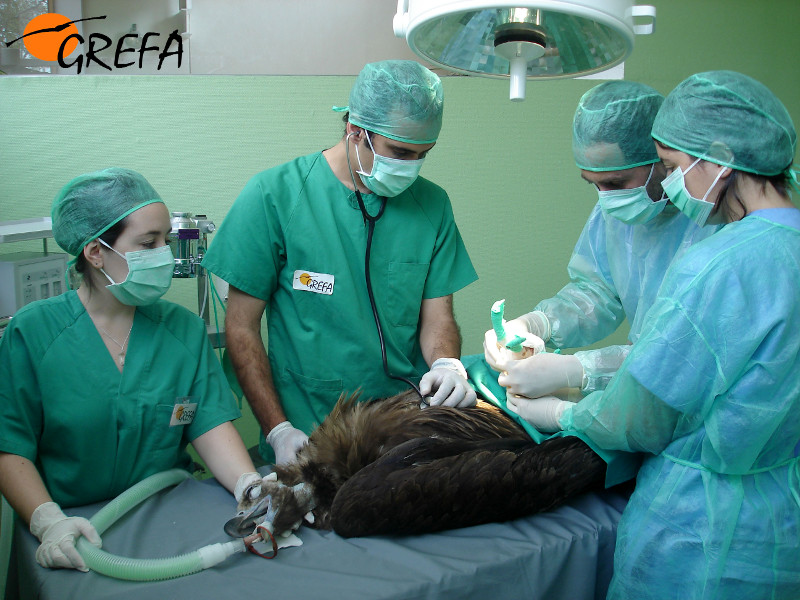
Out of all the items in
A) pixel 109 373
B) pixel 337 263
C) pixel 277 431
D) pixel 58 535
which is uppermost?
pixel 337 263

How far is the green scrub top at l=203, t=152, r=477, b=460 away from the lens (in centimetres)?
174

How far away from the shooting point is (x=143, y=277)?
56.9 inches

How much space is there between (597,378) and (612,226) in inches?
17.2

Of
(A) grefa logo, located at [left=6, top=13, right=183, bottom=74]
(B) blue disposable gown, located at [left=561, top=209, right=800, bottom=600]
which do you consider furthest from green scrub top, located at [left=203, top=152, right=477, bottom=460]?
(A) grefa logo, located at [left=6, top=13, right=183, bottom=74]

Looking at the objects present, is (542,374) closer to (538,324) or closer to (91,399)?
(538,324)

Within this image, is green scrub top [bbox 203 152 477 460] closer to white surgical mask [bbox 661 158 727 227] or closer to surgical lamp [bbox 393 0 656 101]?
surgical lamp [bbox 393 0 656 101]

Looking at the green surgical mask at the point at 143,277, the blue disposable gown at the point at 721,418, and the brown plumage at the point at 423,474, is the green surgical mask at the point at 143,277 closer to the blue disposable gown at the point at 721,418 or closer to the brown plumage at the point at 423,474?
the brown plumage at the point at 423,474

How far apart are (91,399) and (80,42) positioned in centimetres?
190

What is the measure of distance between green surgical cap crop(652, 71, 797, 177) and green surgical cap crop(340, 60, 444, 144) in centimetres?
62

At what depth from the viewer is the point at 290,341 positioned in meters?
1.79

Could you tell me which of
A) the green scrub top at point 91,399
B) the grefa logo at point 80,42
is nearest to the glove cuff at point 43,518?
the green scrub top at point 91,399

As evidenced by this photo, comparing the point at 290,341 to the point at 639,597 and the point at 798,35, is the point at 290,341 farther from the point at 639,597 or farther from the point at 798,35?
the point at 798,35

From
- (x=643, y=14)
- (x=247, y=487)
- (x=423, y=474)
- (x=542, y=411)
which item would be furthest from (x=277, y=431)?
(x=643, y=14)

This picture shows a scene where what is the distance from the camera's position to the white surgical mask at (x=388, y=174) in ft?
5.49
